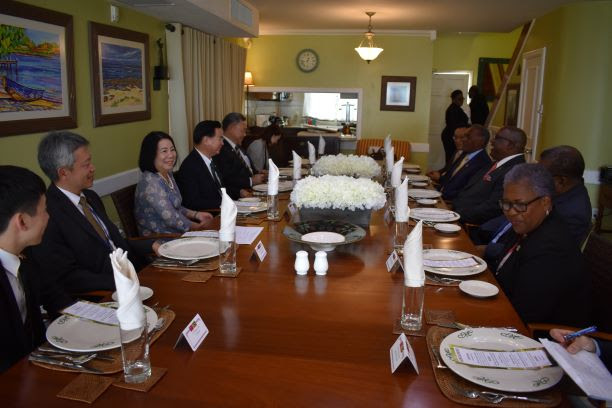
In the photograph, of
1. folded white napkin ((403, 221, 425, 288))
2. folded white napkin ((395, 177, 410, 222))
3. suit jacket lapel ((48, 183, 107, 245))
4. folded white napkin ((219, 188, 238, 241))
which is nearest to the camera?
folded white napkin ((403, 221, 425, 288))

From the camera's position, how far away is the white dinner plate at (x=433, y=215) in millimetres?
2908

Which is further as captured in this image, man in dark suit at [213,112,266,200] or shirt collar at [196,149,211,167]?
man in dark suit at [213,112,266,200]

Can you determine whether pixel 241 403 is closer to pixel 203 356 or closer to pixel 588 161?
pixel 203 356

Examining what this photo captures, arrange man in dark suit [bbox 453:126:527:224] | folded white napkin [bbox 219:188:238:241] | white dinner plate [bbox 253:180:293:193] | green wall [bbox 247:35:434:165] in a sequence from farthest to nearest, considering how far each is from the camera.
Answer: green wall [bbox 247:35:434:165], white dinner plate [bbox 253:180:293:193], man in dark suit [bbox 453:126:527:224], folded white napkin [bbox 219:188:238:241]

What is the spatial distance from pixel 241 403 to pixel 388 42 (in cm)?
775

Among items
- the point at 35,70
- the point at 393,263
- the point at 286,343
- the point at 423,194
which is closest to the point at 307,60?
the point at 423,194

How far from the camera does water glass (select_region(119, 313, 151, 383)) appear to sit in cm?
121

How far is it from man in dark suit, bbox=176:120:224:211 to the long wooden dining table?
172cm

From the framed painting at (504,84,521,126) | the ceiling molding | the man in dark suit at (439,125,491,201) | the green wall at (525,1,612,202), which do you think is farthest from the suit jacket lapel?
→ the framed painting at (504,84,521,126)

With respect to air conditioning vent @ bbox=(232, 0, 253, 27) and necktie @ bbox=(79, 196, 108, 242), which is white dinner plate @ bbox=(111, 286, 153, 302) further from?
air conditioning vent @ bbox=(232, 0, 253, 27)

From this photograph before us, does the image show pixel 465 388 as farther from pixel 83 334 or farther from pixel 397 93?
pixel 397 93

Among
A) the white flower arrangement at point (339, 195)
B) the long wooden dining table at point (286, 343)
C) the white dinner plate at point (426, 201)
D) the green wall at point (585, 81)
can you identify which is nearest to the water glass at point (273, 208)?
the white flower arrangement at point (339, 195)

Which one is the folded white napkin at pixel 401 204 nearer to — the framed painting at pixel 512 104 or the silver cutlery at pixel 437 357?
the silver cutlery at pixel 437 357

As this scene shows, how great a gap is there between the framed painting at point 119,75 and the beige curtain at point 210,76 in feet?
2.10
